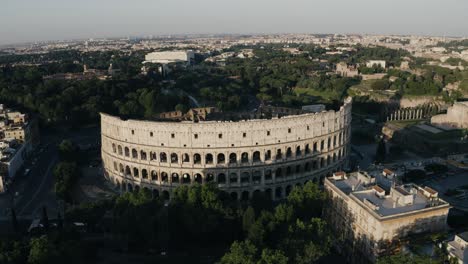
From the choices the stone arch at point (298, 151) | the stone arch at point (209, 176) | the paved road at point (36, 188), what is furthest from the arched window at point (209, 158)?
the paved road at point (36, 188)

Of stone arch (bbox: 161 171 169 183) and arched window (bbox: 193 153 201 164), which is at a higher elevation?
arched window (bbox: 193 153 201 164)

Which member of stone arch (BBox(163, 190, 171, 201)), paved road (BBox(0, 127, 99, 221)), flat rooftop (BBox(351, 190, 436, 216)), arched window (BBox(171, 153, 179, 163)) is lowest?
paved road (BBox(0, 127, 99, 221))

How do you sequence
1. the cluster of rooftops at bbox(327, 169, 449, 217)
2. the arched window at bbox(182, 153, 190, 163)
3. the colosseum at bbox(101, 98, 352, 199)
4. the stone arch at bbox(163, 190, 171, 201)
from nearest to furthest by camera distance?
1. the cluster of rooftops at bbox(327, 169, 449, 217)
2. the colosseum at bbox(101, 98, 352, 199)
3. the arched window at bbox(182, 153, 190, 163)
4. the stone arch at bbox(163, 190, 171, 201)

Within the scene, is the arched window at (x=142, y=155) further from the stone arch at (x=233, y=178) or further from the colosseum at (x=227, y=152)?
the stone arch at (x=233, y=178)

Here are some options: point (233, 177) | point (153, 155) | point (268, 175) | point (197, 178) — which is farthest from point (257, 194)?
point (153, 155)

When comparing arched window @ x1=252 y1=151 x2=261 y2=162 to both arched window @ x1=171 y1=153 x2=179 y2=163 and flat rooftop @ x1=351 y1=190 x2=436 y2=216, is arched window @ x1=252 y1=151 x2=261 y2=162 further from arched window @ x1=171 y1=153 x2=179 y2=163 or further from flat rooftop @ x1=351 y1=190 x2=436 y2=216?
flat rooftop @ x1=351 y1=190 x2=436 y2=216

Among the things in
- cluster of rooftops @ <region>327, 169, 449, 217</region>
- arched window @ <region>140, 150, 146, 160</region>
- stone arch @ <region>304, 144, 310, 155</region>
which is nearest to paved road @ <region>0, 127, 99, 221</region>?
arched window @ <region>140, 150, 146, 160</region>

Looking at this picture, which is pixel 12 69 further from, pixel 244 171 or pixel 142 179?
pixel 244 171

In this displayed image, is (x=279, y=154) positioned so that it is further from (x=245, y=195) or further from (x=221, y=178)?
(x=221, y=178)

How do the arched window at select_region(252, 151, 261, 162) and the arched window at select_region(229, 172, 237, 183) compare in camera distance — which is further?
the arched window at select_region(229, 172, 237, 183)

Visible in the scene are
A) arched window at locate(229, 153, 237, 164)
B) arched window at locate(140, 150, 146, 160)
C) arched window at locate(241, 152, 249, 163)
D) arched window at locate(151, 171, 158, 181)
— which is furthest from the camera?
arched window at locate(151, 171, 158, 181)
